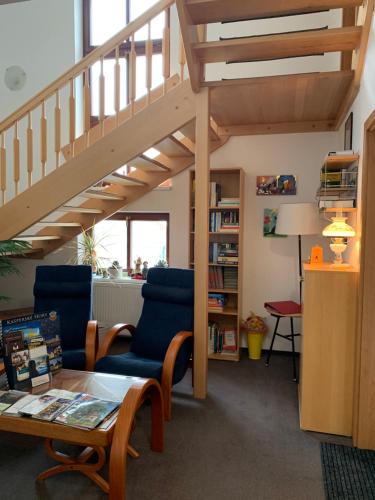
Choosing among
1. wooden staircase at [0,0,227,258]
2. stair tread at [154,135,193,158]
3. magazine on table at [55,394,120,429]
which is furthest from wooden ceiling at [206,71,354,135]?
magazine on table at [55,394,120,429]

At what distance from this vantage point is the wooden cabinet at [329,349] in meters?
2.42

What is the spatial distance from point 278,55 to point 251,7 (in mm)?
433

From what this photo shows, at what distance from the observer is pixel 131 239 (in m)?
4.47

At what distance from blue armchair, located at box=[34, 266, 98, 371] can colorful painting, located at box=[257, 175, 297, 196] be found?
6.27ft

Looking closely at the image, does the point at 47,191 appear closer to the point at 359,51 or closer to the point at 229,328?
the point at 229,328

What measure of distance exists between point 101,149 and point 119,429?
6.85ft

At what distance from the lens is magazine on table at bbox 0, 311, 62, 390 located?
6.57ft

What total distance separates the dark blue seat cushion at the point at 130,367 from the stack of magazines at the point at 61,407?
1.91 feet


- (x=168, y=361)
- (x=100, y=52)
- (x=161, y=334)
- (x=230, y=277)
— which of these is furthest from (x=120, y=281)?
(x=100, y=52)

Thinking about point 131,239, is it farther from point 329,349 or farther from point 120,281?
point 329,349

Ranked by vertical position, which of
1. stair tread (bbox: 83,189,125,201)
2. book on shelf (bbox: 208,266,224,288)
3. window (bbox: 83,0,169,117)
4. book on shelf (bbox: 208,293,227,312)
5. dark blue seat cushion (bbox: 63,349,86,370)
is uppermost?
window (bbox: 83,0,169,117)

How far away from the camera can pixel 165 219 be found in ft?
14.1

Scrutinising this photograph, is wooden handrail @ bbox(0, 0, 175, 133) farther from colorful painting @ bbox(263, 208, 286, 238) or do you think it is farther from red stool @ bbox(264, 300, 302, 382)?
red stool @ bbox(264, 300, 302, 382)

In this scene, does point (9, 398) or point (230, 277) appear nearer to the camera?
point (9, 398)
